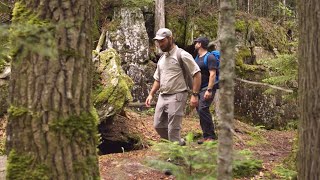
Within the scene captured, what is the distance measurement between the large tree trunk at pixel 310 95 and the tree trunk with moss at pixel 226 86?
5.36ft

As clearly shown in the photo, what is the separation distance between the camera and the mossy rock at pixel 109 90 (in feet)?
26.6

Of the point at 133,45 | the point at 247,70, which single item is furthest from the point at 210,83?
the point at 247,70

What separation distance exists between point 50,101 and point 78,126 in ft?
0.98

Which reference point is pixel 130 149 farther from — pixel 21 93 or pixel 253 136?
pixel 21 93

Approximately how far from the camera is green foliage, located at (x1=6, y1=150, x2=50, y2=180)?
3.21m

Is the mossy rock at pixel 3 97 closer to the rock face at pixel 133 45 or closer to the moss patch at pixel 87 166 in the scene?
the moss patch at pixel 87 166

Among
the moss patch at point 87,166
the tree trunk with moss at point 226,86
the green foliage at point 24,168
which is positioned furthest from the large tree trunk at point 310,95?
the green foliage at point 24,168

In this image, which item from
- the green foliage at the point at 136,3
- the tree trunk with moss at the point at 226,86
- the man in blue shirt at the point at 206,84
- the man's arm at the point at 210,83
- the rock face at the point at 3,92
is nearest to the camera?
the tree trunk with moss at the point at 226,86

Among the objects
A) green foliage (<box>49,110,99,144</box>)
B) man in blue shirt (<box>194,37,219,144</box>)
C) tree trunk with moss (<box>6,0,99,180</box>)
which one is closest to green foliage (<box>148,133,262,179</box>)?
green foliage (<box>49,110,99,144</box>)

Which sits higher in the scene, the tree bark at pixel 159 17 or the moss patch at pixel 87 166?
the tree bark at pixel 159 17

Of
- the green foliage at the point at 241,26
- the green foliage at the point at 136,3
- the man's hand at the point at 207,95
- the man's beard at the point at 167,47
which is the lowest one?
the man's hand at the point at 207,95

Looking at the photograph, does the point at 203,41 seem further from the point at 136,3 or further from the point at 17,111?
the point at 136,3

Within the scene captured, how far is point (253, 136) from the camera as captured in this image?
33.7 feet

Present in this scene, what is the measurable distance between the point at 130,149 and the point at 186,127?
245cm
